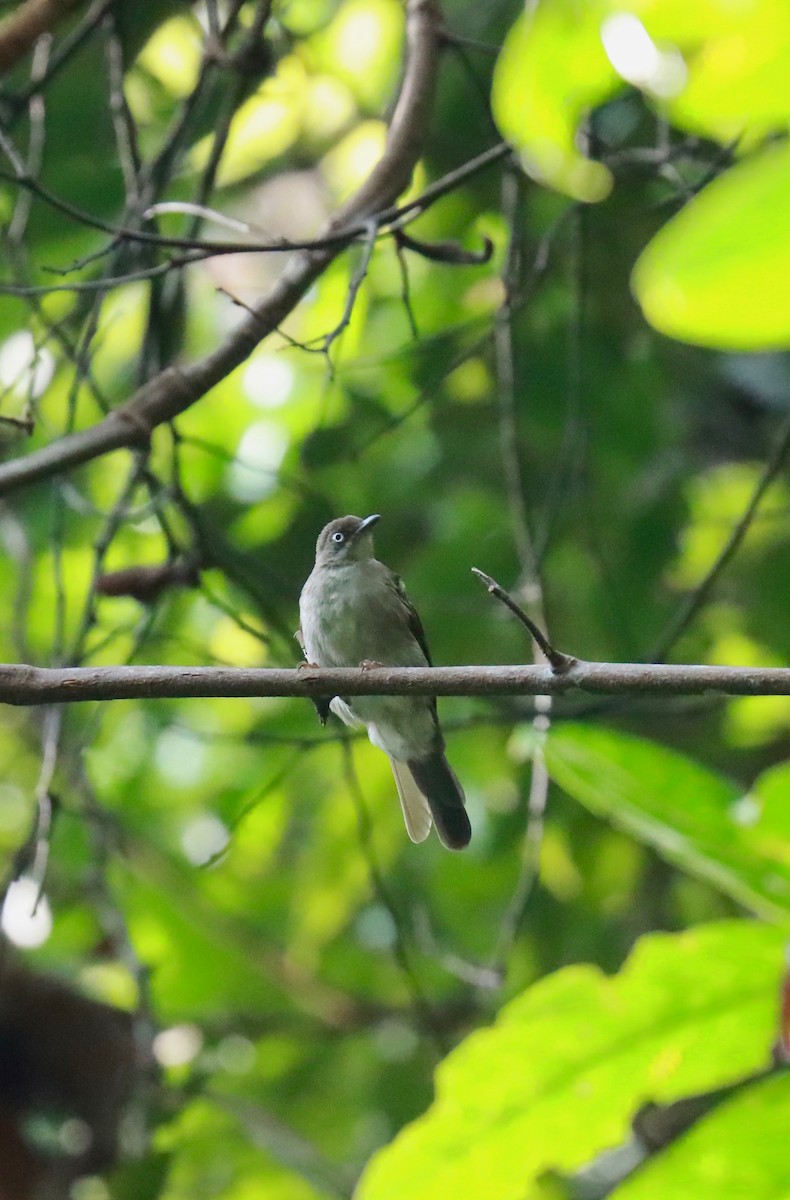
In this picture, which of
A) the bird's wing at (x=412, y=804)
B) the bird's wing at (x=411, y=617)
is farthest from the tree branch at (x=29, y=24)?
the bird's wing at (x=412, y=804)

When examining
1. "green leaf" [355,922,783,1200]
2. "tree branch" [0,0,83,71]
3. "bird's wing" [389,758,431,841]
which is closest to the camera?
"green leaf" [355,922,783,1200]

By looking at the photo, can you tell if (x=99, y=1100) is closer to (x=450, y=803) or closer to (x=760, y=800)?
(x=450, y=803)

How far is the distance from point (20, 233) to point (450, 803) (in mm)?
2476

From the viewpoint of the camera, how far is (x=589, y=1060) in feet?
9.07

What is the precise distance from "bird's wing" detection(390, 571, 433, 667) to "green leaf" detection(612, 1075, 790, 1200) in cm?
255

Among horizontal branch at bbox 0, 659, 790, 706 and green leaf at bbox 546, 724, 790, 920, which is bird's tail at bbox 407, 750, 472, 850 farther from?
horizontal branch at bbox 0, 659, 790, 706

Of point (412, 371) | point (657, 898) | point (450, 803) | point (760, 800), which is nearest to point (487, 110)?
point (412, 371)

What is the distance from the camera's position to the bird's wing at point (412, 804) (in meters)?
4.55

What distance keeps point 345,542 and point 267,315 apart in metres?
1.78

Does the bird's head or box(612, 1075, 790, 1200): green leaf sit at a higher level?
box(612, 1075, 790, 1200): green leaf

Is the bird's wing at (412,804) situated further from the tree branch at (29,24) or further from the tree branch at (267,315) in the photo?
the tree branch at (29,24)

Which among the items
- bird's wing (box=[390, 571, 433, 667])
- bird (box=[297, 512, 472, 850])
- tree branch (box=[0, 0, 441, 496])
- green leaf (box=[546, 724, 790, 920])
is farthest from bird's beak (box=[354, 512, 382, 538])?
green leaf (box=[546, 724, 790, 920])

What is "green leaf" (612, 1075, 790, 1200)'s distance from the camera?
2580 millimetres

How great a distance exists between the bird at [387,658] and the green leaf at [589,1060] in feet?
6.31
